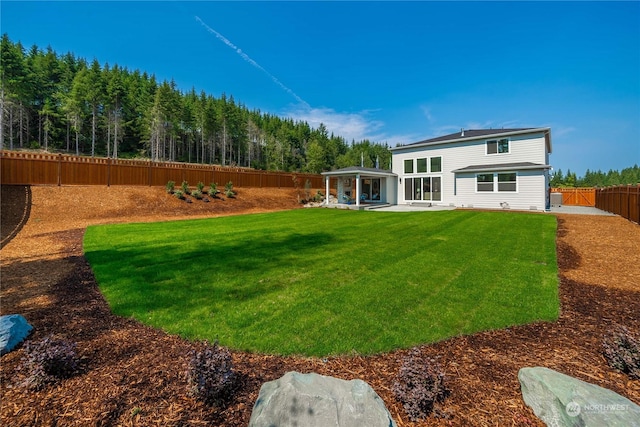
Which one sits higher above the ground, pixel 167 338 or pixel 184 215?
pixel 184 215

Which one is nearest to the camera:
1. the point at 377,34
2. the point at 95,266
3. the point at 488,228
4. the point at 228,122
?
the point at 95,266

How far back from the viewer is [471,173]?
19109mm

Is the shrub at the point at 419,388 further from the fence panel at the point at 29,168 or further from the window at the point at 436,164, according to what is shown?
the window at the point at 436,164

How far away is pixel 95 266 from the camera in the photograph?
18.9ft

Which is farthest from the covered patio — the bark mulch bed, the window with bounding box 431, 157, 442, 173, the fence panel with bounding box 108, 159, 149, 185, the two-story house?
the bark mulch bed

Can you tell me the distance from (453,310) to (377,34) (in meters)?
13.9

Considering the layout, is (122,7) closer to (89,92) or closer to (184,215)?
(184,215)

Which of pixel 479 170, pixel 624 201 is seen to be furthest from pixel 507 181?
pixel 624 201

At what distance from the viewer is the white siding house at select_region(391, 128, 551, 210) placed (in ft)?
55.8

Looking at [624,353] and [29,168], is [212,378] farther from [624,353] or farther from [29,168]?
[29,168]

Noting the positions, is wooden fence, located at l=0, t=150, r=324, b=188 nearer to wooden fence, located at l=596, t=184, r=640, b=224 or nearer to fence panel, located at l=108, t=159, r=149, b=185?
fence panel, located at l=108, t=159, r=149, b=185

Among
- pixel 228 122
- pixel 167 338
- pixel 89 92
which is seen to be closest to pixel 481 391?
pixel 167 338

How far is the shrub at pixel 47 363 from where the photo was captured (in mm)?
2205

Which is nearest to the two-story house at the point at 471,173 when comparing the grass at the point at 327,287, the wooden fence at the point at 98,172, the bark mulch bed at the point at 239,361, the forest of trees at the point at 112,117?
the wooden fence at the point at 98,172
